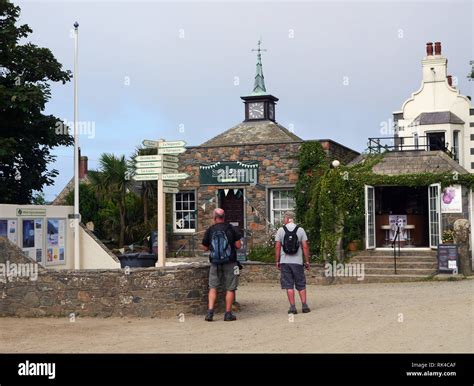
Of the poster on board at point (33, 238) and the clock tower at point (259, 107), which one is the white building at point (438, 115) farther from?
the poster on board at point (33, 238)

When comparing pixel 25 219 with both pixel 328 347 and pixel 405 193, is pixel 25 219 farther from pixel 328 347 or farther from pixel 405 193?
pixel 405 193

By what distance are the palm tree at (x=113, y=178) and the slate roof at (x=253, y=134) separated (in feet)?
10.6

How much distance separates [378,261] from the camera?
61.3 ft

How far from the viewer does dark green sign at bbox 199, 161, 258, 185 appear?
21.5 m

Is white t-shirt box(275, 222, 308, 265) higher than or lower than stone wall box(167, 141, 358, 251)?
lower

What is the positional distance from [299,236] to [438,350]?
400cm

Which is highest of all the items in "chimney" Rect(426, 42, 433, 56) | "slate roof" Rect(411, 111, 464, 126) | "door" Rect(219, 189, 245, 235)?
"chimney" Rect(426, 42, 433, 56)

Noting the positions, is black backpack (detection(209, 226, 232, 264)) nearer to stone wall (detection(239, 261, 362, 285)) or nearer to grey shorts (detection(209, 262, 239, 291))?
grey shorts (detection(209, 262, 239, 291))

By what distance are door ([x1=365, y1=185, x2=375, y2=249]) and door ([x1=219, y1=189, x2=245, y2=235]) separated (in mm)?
4061

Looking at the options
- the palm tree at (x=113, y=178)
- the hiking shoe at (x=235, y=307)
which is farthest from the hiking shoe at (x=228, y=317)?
the palm tree at (x=113, y=178)

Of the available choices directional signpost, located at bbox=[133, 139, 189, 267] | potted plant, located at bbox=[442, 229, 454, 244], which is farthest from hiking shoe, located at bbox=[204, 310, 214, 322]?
potted plant, located at bbox=[442, 229, 454, 244]

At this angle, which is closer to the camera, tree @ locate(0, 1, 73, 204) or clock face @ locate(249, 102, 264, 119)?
tree @ locate(0, 1, 73, 204)
